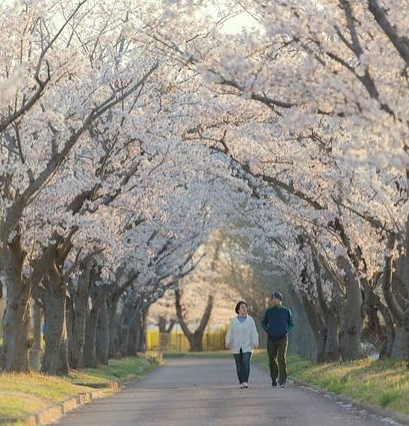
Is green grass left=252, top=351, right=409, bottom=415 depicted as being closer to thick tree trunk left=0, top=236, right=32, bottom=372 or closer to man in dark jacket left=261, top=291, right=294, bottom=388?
man in dark jacket left=261, top=291, right=294, bottom=388

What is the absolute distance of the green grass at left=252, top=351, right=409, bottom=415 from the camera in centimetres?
1820

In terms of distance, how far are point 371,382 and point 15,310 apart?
8699 mm

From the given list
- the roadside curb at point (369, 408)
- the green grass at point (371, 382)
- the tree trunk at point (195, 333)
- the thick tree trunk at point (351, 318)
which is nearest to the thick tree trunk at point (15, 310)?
the roadside curb at point (369, 408)

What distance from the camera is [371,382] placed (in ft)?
72.9

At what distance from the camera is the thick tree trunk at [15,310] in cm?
2617

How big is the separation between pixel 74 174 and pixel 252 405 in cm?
1005

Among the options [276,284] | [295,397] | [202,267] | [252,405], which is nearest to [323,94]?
[252,405]

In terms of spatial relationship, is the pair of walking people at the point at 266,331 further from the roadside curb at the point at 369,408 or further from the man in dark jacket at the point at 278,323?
the roadside curb at the point at 369,408

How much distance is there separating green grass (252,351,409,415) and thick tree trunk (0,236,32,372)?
694 centimetres

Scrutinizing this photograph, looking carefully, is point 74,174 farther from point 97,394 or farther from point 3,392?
point 3,392

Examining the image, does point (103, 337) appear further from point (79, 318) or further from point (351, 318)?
point (351, 318)

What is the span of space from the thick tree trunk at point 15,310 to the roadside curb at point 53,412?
82.7 inches

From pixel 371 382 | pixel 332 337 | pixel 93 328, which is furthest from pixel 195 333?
pixel 371 382

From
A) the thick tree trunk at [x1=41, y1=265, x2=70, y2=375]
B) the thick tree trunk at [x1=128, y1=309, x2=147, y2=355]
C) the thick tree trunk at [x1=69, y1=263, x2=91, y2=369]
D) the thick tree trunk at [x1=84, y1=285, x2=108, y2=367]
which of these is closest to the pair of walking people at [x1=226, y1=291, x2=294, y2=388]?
the thick tree trunk at [x1=41, y1=265, x2=70, y2=375]
